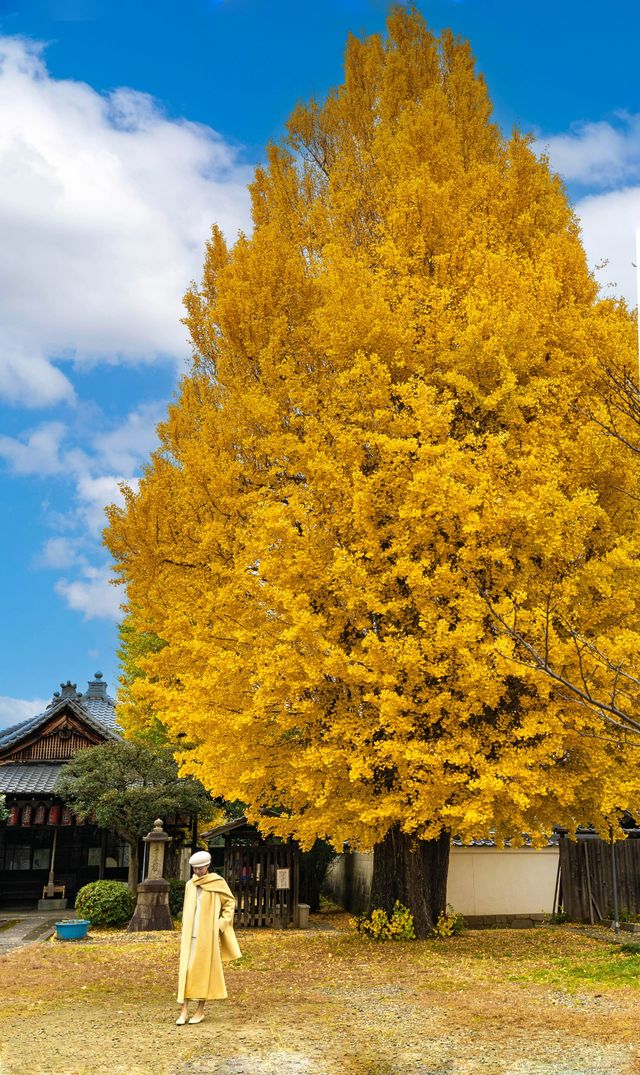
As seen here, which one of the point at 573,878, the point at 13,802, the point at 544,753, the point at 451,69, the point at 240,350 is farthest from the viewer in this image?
the point at 13,802

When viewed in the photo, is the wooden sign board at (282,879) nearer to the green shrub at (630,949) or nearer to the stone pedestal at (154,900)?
the stone pedestal at (154,900)

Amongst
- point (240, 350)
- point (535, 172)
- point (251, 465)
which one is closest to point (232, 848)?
point (251, 465)

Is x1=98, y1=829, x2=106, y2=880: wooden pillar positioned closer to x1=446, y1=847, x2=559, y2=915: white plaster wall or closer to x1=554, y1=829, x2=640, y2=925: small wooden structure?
x1=446, y1=847, x2=559, y2=915: white plaster wall

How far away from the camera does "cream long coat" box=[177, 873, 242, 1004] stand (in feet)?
26.0

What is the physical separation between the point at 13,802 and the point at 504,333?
705 inches

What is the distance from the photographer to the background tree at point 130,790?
63.0 feet

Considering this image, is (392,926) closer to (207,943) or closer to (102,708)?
(207,943)

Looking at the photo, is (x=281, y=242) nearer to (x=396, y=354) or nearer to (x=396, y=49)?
(x=396, y=354)

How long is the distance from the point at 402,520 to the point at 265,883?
399 inches

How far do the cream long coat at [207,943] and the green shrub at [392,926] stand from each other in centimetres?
570

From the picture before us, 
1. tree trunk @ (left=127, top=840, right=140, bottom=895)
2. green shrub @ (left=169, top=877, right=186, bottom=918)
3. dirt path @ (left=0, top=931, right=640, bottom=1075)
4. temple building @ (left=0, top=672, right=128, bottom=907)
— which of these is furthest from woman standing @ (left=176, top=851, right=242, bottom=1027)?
temple building @ (left=0, top=672, right=128, bottom=907)

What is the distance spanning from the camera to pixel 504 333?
478 inches

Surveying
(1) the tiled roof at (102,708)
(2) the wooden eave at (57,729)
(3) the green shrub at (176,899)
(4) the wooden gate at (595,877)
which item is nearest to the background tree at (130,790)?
(3) the green shrub at (176,899)

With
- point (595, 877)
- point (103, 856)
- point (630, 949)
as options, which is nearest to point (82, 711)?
point (103, 856)
